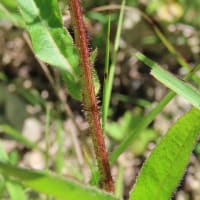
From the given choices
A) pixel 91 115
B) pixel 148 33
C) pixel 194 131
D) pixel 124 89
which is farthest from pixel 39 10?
pixel 148 33

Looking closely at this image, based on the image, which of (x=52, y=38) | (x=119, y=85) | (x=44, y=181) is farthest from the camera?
(x=119, y=85)

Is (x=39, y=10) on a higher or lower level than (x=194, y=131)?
higher

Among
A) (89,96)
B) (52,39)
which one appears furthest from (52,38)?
(89,96)

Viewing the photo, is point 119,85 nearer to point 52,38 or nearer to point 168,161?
point 52,38

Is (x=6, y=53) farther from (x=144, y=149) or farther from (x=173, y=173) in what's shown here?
(x=173, y=173)

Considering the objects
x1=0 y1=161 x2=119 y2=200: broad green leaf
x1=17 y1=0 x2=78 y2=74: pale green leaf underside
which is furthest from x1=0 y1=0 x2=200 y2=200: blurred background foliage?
x1=0 y1=161 x2=119 y2=200: broad green leaf

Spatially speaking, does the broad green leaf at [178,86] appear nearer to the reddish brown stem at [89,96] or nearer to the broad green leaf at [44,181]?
the reddish brown stem at [89,96]
